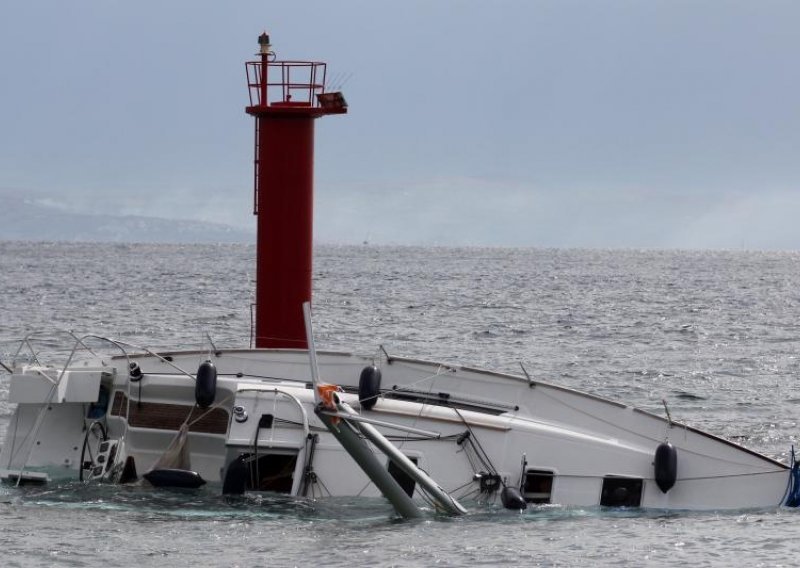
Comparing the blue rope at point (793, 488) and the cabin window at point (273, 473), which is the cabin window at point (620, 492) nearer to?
the blue rope at point (793, 488)

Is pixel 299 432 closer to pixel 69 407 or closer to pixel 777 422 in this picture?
pixel 69 407

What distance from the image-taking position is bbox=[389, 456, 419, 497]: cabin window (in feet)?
63.2

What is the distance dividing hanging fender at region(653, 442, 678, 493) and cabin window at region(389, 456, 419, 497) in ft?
11.0

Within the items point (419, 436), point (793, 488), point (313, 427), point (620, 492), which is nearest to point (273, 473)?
point (313, 427)

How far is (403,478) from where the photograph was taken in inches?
759

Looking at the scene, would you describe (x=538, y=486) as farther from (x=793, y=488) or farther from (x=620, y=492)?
(x=793, y=488)

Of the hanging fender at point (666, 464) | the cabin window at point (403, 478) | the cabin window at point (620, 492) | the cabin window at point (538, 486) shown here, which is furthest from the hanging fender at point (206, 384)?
the hanging fender at point (666, 464)

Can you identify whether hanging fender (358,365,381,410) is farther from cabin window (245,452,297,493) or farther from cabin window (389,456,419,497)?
cabin window (245,452,297,493)

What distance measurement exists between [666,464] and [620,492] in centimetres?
79

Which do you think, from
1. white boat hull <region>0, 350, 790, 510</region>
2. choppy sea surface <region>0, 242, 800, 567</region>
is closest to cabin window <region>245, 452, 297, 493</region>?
white boat hull <region>0, 350, 790, 510</region>

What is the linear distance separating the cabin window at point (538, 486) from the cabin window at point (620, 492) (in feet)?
2.47

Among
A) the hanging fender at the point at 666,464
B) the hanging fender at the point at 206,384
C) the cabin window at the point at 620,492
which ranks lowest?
the cabin window at the point at 620,492

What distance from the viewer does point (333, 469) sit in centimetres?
1927

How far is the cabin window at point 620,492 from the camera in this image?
19.3 m
